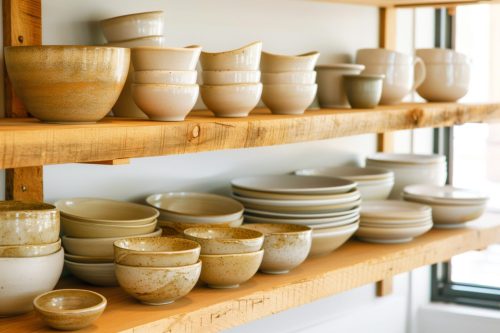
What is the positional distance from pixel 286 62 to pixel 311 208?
33cm

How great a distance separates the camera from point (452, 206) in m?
2.17

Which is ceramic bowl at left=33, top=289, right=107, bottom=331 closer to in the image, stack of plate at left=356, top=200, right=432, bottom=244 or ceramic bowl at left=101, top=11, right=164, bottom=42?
ceramic bowl at left=101, top=11, right=164, bottom=42

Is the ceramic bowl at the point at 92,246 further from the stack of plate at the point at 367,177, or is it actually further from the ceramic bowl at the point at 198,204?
the stack of plate at the point at 367,177

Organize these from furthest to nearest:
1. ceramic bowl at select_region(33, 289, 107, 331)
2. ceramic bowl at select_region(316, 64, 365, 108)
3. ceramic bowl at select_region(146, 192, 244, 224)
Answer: ceramic bowl at select_region(316, 64, 365, 108), ceramic bowl at select_region(146, 192, 244, 224), ceramic bowl at select_region(33, 289, 107, 331)

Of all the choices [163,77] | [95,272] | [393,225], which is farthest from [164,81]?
[393,225]

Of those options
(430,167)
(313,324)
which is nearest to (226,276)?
(313,324)

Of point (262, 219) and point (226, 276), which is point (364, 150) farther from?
point (226, 276)

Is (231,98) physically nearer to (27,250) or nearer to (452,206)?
(27,250)

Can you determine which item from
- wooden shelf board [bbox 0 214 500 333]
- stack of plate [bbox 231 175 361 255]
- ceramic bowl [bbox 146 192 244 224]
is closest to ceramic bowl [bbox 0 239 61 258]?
wooden shelf board [bbox 0 214 500 333]

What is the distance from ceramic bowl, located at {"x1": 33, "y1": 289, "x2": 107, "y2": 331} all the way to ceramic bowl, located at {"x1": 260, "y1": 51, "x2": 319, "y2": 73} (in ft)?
2.09

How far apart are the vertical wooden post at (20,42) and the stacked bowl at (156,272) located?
0.21 m

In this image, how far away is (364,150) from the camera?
2471 millimetres

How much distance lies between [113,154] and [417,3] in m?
1.30

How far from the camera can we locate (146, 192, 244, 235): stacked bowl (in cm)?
167
